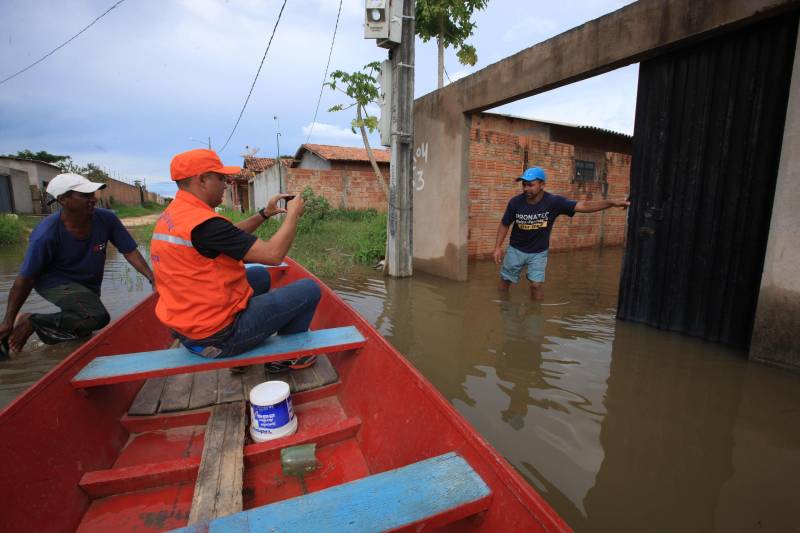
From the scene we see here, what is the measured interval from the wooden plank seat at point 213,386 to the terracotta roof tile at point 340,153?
53.9ft

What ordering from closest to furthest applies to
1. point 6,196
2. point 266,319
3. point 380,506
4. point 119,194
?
point 380,506 < point 266,319 < point 6,196 < point 119,194

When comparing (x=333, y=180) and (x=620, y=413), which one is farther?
(x=333, y=180)

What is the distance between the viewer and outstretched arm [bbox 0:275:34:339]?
9.36 feet

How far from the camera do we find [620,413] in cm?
245

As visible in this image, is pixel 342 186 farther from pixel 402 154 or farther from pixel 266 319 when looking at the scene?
pixel 266 319

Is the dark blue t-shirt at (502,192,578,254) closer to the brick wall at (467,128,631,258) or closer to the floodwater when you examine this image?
the brick wall at (467,128,631,258)

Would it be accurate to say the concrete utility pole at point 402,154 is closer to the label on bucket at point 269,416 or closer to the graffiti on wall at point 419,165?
the graffiti on wall at point 419,165

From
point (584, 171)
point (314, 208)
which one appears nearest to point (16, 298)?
point (584, 171)

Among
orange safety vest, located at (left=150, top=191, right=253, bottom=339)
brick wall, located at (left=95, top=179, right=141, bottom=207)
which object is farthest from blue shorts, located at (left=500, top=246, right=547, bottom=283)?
brick wall, located at (left=95, top=179, right=141, bottom=207)

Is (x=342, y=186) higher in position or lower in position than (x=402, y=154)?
lower

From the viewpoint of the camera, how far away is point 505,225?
465 cm

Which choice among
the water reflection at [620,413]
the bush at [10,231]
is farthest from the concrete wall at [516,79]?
the bush at [10,231]

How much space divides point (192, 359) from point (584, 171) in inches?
405

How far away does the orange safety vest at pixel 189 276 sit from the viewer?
6.24ft
